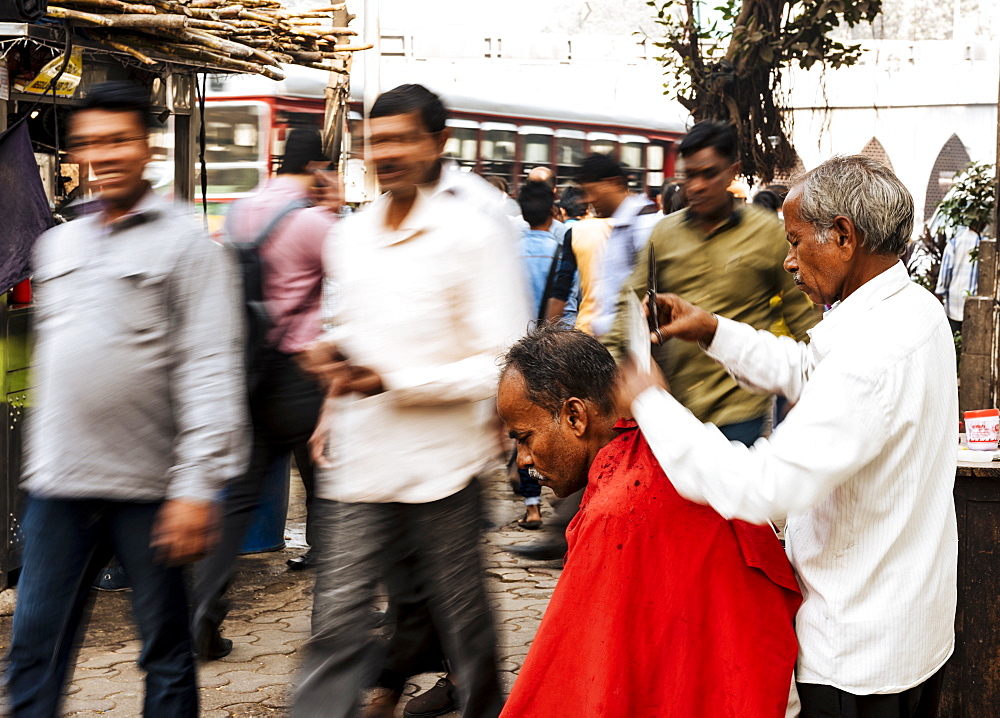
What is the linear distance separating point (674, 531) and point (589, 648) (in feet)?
0.80

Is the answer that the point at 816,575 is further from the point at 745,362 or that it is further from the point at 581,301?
the point at 581,301

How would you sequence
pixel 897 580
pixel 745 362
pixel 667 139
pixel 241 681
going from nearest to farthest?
pixel 897 580, pixel 745 362, pixel 241 681, pixel 667 139

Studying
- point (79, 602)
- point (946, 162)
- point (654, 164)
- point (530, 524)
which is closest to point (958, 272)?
point (530, 524)

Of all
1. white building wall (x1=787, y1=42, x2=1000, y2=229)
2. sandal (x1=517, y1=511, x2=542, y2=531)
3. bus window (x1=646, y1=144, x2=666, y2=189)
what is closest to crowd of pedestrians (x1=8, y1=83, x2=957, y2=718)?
sandal (x1=517, y1=511, x2=542, y2=531)

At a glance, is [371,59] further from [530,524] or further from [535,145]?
[530,524]

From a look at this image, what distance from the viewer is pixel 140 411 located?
3.07 m

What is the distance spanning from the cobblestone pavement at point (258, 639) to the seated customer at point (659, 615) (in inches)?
48.2

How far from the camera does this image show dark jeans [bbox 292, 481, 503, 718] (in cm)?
306

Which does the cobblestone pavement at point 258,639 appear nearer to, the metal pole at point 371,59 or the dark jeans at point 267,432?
the dark jeans at point 267,432

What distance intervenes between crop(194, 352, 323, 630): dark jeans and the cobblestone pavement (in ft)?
1.02

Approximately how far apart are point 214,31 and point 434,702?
371 cm

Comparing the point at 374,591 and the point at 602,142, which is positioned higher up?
the point at 602,142

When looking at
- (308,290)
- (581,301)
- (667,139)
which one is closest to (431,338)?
(308,290)

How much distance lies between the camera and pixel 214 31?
631 centimetres
